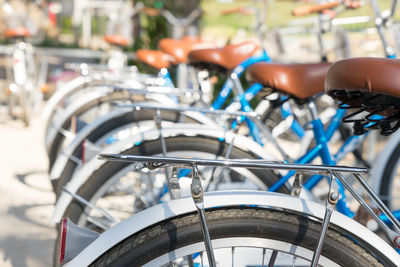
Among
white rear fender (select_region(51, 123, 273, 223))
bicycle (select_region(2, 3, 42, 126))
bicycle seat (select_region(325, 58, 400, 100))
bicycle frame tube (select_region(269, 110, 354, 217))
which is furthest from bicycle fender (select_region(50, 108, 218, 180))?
bicycle (select_region(2, 3, 42, 126))

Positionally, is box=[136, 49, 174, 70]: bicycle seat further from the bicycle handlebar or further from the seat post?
the seat post

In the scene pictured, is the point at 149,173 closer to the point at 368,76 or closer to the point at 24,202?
the point at 368,76

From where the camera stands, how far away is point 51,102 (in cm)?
421

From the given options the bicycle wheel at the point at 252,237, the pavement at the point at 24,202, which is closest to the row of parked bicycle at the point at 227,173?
the bicycle wheel at the point at 252,237

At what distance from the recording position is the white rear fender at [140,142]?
2076 mm

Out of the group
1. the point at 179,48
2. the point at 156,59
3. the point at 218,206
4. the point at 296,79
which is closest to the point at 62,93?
the point at 156,59

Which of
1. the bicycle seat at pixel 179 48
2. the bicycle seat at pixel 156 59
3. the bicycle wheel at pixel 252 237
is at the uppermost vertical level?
the bicycle seat at pixel 156 59

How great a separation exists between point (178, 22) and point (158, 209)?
4885 mm

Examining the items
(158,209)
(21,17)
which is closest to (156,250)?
(158,209)

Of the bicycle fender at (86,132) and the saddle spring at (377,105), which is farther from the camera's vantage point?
the bicycle fender at (86,132)

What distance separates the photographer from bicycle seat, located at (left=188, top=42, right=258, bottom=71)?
2.86 metres

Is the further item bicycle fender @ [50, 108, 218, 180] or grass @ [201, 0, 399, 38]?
grass @ [201, 0, 399, 38]

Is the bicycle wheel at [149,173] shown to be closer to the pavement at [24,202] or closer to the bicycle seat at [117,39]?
the pavement at [24,202]

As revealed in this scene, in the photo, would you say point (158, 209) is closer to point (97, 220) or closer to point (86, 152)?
point (97, 220)
